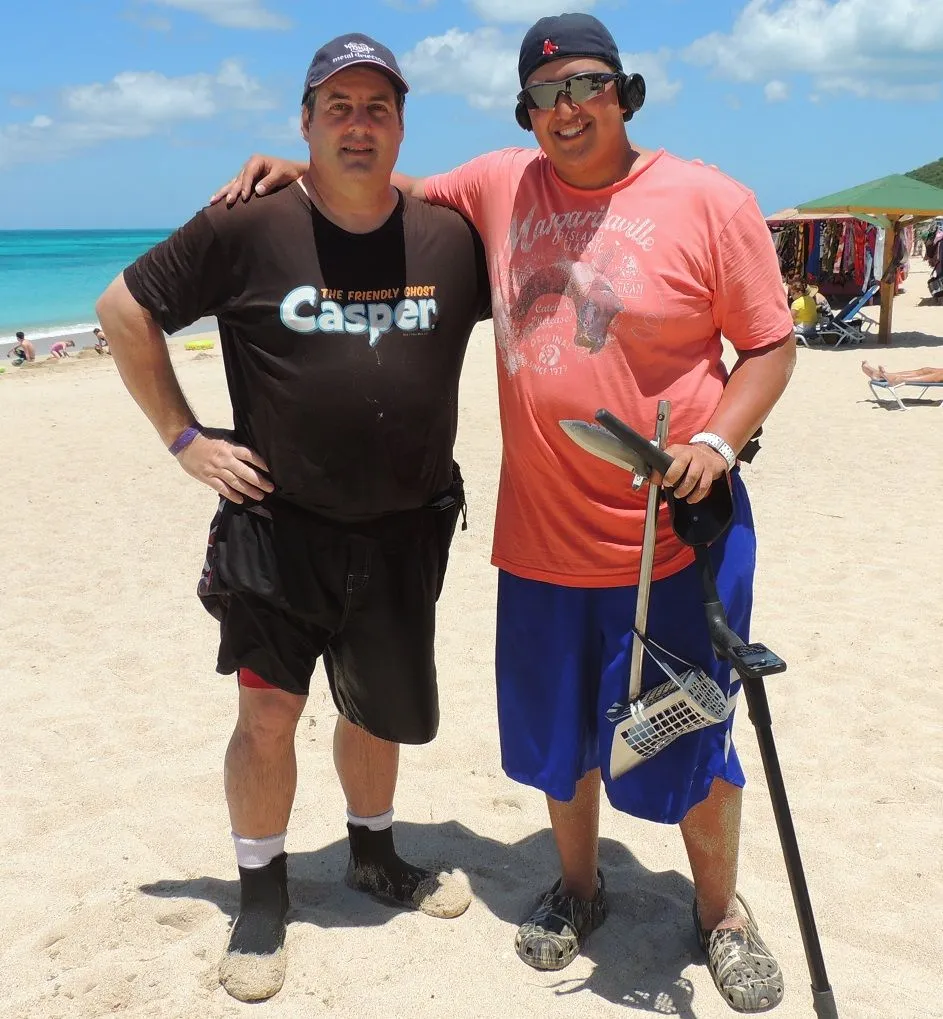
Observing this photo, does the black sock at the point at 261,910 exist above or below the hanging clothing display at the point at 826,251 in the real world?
below

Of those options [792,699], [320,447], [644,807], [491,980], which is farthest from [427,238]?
[792,699]

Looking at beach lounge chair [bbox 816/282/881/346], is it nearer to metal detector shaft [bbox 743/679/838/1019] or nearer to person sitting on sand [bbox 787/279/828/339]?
person sitting on sand [bbox 787/279/828/339]

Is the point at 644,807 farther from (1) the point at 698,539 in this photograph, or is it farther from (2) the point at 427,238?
(2) the point at 427,238

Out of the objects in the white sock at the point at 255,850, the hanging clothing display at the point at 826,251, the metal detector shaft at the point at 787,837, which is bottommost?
the white sock at the point at 255,850

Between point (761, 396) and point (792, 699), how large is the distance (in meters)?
2.33

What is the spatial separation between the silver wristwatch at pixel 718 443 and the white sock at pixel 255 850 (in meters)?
1.60

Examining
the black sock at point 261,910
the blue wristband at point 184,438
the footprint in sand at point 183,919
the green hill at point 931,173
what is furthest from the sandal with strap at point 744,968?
the green hill at point 931,173

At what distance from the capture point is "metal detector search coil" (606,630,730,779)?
2285mm

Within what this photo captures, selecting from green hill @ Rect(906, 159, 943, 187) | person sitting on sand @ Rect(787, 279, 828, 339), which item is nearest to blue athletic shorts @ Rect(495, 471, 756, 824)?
person sitting on sand @ Rect(787, 279, 828, 339)

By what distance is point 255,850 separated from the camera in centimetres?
275

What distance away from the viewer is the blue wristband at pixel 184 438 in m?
2.63

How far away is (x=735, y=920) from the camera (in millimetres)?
2670

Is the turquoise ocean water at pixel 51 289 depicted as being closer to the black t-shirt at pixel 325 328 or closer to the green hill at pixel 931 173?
the black t-shirt at pixel 325 328

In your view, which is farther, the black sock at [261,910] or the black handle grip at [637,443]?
the black sock at [261,910]
